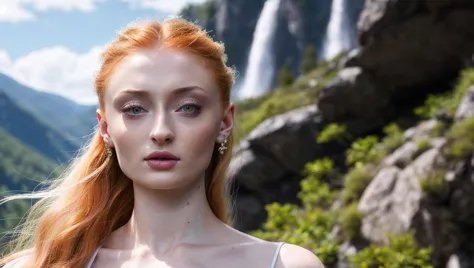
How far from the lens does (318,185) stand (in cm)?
1365

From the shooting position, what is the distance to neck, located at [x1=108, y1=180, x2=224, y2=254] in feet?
6.51

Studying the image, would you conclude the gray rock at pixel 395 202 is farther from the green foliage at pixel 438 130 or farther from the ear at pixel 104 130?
the ear at pixel 104 130

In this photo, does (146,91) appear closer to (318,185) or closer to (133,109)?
(133,109)

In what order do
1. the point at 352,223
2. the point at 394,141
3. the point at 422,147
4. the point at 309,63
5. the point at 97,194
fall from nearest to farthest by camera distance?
the point at 97,194
the point at 352,223
the point at 422,147
the point at 394,141
the point at 309,63

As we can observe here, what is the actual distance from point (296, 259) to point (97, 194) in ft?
2.63

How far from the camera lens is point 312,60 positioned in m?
37.5

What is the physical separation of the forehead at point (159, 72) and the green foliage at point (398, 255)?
7385 millimetres

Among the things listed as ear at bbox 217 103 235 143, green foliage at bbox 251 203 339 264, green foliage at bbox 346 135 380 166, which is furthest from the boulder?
ear at bbox 217 103 235 143

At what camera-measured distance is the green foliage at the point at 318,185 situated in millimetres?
12992

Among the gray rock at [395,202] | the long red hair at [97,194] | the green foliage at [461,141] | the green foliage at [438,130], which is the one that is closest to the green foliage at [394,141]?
the green foliage at [438,130]

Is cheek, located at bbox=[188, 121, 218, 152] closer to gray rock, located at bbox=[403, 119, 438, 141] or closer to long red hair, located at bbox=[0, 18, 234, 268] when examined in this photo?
long red hair, located at bbox=[0, 18, 234, 268]

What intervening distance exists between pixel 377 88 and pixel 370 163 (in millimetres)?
3156

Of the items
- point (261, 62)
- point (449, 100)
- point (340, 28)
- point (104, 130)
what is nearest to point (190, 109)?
point (104, 130)

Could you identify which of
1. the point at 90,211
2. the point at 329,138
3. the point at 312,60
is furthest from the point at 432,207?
the point at 312,60
